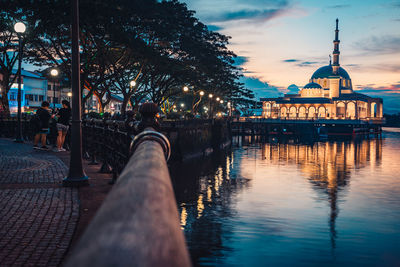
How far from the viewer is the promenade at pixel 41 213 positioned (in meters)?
5.43

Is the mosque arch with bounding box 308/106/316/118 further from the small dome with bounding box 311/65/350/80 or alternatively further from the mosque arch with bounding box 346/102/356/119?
the small dome with bounding box 311/65/350/80

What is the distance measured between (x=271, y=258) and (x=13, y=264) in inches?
372

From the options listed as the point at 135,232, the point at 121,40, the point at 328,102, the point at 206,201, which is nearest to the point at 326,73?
the point at 328,102

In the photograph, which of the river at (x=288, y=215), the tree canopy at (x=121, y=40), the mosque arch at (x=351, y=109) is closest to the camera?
the river at (x=288, y=215)

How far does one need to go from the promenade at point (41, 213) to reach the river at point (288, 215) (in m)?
4.84

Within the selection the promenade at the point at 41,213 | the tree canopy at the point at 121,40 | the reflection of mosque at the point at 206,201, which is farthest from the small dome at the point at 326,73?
the promenade at the point at 41,213

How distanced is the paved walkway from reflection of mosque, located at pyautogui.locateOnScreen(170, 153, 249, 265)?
203 inches

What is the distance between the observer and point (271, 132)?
317 feet

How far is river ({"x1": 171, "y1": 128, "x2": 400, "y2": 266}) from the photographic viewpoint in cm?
1334

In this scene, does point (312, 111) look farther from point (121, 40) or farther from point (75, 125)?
point (75, 125)

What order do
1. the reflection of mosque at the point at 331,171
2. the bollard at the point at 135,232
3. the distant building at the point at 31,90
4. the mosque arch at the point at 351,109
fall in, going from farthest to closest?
the mosque arch at the point at 351,109 < the distant building at the point at 31,90 < the reflection of mosque at the point at 331,171 < the bollard at the point at 135,232

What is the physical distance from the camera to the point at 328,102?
5315 inches

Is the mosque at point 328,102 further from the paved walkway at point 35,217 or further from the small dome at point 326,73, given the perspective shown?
the paved walkway at point 35,217

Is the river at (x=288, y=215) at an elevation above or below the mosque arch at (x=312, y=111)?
below
